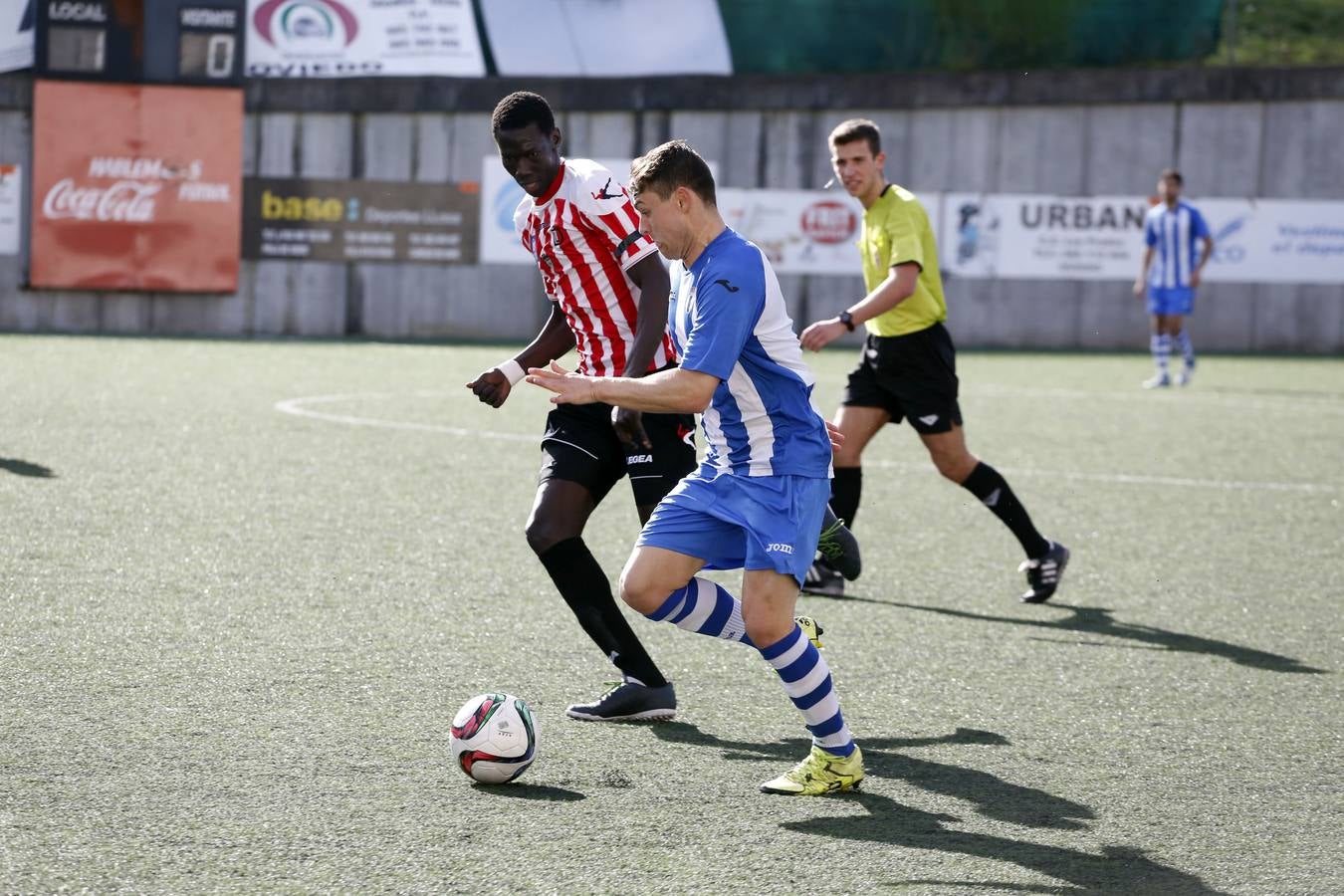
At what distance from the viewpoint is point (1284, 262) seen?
2361cm

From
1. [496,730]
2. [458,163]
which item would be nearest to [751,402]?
[496,730]

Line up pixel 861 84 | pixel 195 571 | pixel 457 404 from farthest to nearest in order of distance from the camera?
pixel 861 84, pixel 457 404, pixel 195 571

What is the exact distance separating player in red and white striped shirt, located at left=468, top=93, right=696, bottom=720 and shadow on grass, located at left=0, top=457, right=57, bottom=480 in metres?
4.82

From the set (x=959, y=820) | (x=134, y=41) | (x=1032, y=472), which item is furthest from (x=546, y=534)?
(x=134, y=41)

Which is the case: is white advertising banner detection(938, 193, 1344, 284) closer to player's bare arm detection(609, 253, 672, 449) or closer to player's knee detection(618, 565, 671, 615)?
player's bare arm detection(609, 253, 672, 449)

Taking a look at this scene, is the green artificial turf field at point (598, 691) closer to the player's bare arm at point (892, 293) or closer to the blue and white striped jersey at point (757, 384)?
the blue and white striped jersey at point (757, 384)

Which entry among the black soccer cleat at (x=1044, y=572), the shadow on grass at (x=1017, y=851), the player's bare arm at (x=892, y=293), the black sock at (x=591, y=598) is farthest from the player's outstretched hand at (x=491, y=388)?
the black soccer cleat at (x=1044, y=572)

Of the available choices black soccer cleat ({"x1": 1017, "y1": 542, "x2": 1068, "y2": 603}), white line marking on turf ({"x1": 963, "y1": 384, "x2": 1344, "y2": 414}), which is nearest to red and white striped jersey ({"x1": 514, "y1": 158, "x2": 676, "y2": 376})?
black soccer cleat ({"x1": 1017, "y1": 542, "x2": 1068, "y2": 603})

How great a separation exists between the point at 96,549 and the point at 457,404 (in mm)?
7018

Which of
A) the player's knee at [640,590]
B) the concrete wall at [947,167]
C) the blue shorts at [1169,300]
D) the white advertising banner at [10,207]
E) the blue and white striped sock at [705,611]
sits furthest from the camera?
the concrete wall at [947,167]

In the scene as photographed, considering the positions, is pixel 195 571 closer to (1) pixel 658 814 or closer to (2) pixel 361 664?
(2) pixel 361 664

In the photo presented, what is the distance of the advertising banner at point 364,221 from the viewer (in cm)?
2325

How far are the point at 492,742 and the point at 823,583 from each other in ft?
9.82

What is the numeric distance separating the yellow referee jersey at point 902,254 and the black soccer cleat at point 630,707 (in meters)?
2.59
